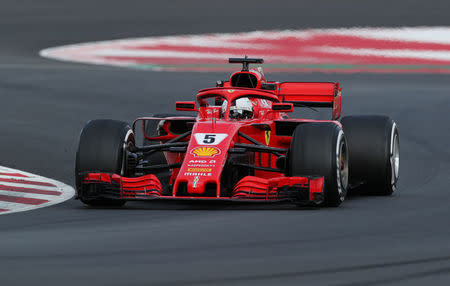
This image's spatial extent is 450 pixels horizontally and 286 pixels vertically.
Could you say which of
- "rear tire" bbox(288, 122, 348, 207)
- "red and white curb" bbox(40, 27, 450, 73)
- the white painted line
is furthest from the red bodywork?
"red and white curb" bbox(40, 27, 450, 73)

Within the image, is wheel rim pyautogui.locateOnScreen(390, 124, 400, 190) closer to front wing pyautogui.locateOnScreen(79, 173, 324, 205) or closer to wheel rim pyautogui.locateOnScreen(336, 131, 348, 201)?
wheel rim pyautogui.locateOnScreen(336, 131, 348, 201)

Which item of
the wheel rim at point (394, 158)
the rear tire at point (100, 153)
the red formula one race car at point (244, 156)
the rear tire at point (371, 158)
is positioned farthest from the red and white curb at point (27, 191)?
the wheel rim at point (394, 158)

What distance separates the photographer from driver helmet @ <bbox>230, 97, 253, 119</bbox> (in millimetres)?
11445

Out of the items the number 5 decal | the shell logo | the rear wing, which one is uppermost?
the rear wing

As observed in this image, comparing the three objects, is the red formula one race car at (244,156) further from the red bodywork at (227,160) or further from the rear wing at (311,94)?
the rear wing at (311,94)

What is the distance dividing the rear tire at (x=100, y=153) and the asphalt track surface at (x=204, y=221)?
27 centimetres

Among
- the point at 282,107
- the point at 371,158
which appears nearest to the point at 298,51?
the point at 371,158

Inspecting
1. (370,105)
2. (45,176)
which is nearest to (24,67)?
(370,105)

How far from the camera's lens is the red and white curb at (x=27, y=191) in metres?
10.7

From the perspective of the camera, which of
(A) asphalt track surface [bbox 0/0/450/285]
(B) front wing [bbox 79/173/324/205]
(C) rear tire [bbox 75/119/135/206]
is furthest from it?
(C) rear tire [bbox 75/119/135/206]

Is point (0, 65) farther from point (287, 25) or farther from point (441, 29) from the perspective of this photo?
point (441, 29)

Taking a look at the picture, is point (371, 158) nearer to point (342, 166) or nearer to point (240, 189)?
point (342, 166)

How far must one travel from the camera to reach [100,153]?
10562 millimetres

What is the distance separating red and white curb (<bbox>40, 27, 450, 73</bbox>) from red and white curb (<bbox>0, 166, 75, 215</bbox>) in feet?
50.0
